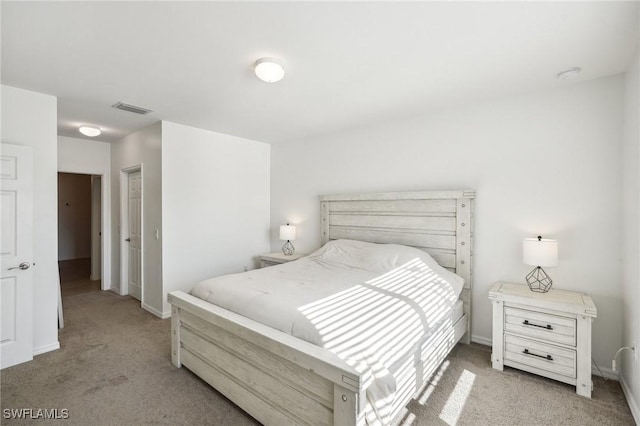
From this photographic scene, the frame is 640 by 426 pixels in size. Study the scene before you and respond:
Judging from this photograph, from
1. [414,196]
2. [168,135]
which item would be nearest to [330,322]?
[414,196]

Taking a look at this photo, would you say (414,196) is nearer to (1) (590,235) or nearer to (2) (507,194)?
(2) (507,194)

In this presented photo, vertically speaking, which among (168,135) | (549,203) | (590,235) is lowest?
(590,235)

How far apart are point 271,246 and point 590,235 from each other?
165 inches

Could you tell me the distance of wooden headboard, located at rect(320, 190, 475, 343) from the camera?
311cm

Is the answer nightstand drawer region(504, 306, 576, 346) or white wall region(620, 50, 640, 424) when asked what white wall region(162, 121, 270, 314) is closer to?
nightstand drawer region(504, 306, 576, 346)

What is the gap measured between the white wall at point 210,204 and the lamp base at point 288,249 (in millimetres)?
561

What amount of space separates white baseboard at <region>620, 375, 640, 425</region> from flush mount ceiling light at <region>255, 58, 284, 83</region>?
132 inches

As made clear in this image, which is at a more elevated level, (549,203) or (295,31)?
(295,31)

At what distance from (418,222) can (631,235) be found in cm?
170

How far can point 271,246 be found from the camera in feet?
17.2

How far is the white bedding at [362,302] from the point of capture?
158 centimetres

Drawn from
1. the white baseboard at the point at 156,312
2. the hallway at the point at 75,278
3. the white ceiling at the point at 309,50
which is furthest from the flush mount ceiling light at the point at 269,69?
the hallway at the point at 75,278

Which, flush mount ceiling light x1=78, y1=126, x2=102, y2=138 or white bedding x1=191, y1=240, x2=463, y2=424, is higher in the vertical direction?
flush mount ceiling light x1=78, y1=126, x2=102, y2=138

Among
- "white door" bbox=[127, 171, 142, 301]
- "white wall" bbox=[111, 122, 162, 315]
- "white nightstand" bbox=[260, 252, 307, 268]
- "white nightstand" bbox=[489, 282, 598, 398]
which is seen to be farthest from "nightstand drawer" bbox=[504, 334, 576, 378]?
"white door" bbox=[127, 171, 142, 301]
